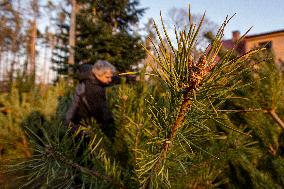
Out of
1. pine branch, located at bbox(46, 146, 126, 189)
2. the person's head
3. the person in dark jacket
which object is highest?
the person's head

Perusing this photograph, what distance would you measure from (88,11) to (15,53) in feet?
63.3

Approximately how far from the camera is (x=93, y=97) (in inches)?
80.0

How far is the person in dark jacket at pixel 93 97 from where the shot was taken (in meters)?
1.94

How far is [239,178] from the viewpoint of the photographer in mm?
1249

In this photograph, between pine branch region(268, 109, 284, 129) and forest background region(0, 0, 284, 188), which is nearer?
forest background region(0, 0, 284, 188)

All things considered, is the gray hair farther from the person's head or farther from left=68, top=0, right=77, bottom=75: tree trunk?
left=68, top=0, right=77, bottom=75: tree trunk

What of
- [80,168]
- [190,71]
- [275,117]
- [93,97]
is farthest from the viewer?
[93,97]

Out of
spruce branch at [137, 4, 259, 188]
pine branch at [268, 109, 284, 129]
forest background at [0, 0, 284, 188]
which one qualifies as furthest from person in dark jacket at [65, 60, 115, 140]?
spruce branch at [137, 4, 259, 188]

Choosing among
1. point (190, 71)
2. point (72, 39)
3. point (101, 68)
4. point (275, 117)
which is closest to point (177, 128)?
point (190, 71)

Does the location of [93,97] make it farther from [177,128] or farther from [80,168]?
[177,128]

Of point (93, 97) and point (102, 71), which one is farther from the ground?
point (102, 71)

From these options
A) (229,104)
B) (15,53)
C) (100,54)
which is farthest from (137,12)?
(15,53)

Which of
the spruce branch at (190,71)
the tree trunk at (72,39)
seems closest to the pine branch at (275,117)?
the spruce branch at (190,71)

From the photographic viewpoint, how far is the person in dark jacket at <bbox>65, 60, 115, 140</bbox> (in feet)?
6.35
